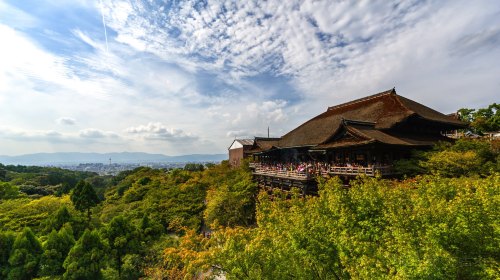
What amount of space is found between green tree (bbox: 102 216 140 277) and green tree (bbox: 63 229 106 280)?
1.08 metres

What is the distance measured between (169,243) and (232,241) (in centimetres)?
1150

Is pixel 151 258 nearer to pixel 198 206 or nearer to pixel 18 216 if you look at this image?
pixel 198 206

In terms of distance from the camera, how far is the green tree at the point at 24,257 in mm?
16750

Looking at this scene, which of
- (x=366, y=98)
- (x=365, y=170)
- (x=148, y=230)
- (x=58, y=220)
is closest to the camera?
(x=365, y=170)

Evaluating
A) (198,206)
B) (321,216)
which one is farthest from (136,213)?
(321,216)

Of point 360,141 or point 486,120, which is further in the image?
point 486,120

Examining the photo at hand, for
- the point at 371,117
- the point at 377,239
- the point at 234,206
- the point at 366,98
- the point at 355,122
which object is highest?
the point at 366,98

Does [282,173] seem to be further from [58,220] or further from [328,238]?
[58,220]

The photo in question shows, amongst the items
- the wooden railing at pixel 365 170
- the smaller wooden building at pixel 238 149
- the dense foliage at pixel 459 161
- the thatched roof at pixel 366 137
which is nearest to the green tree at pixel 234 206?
the thatched roof at pixel 366 137

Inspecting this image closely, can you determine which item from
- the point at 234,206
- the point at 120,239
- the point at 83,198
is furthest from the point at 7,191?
the point at 234,206

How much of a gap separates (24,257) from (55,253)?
197 centimetres

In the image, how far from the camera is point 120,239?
18219mm

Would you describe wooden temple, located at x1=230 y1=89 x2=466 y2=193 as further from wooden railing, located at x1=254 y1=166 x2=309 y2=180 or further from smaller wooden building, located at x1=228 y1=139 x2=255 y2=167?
smaller wooden building, located at x1=228 y1=139 x2=255 y2=167

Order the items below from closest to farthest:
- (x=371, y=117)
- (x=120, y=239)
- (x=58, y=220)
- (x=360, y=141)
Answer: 1. (x=120, y=239)
2. (x=360, y=141)
3. (x=58, y=220)
4. (x=371, y=117)
